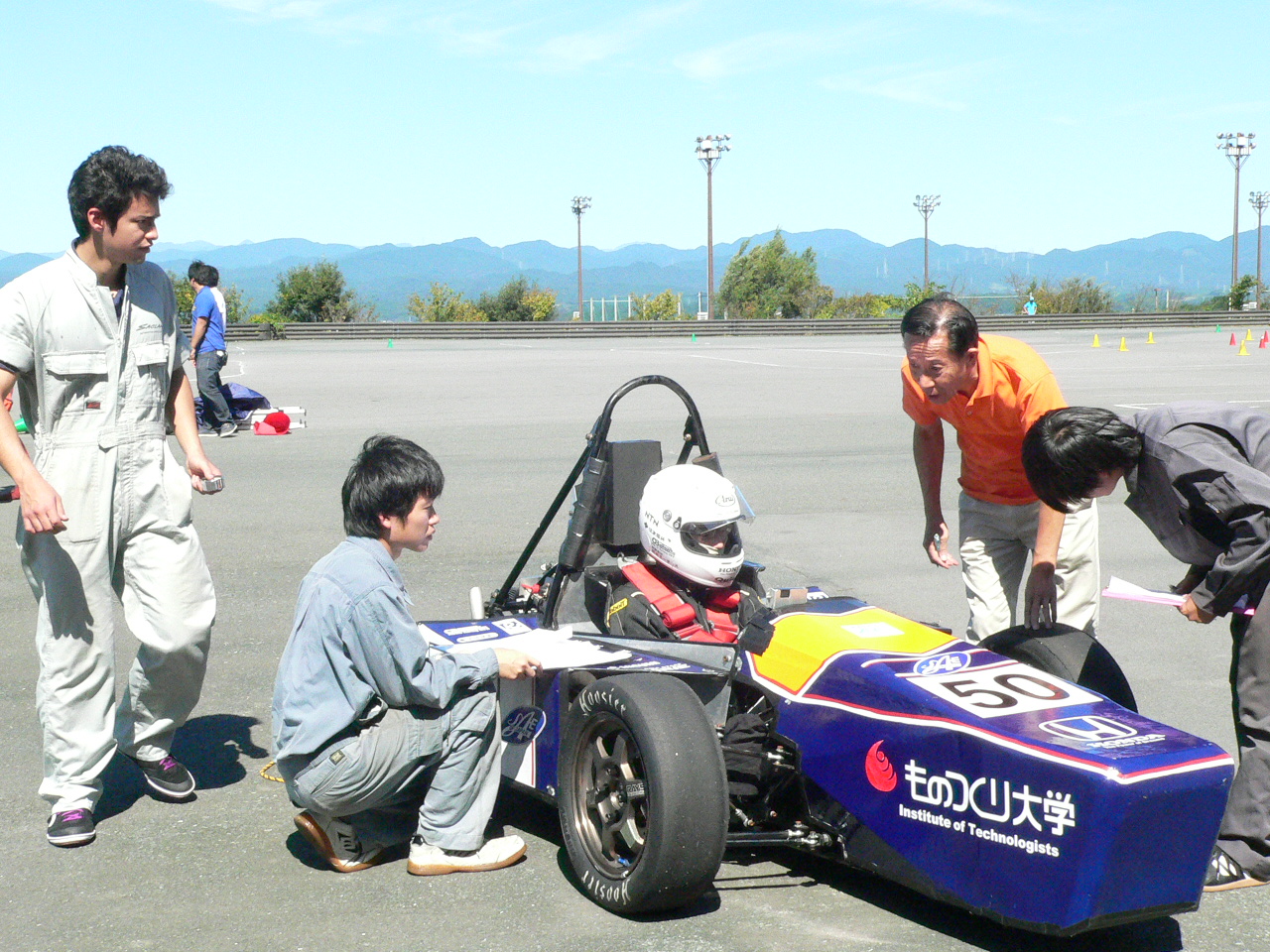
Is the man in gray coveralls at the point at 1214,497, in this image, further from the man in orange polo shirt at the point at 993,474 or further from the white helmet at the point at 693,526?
the white helmet at the point at 693,526

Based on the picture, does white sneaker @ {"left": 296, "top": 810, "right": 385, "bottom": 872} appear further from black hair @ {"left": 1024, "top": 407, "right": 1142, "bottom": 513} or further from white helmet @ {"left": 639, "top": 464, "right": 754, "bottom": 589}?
black hair @ {"left": 1024, "top": 407, "right": 1142, "bottom": 513}

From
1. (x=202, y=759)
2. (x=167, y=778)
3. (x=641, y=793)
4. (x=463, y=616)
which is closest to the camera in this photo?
(x=641, y=793)

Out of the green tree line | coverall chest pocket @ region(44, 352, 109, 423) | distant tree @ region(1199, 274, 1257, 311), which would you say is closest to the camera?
coverall chest pocket @ region(44, 352, 109, 423)

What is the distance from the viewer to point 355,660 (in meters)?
3.66

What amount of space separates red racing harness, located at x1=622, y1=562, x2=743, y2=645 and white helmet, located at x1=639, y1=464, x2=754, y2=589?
0.25ft

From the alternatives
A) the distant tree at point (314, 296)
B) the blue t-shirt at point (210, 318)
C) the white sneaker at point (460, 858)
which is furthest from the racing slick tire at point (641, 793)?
the distant tree at point (314, 296)

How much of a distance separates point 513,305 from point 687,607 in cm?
7271

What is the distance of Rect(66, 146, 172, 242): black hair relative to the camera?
399 cm

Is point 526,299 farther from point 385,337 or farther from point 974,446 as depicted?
point 974,446

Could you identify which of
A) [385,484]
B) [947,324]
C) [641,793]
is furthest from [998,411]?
[385,484]

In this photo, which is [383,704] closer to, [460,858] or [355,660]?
[355,660]

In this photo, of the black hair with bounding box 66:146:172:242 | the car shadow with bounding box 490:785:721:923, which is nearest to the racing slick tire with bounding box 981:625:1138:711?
the car shadow with bounding box 490:785:721:923

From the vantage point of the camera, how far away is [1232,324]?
2147 inches

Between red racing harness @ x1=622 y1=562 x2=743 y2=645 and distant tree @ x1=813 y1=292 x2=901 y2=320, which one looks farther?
distant tree @ x1=813 y1=292 x2=901 y2=320
